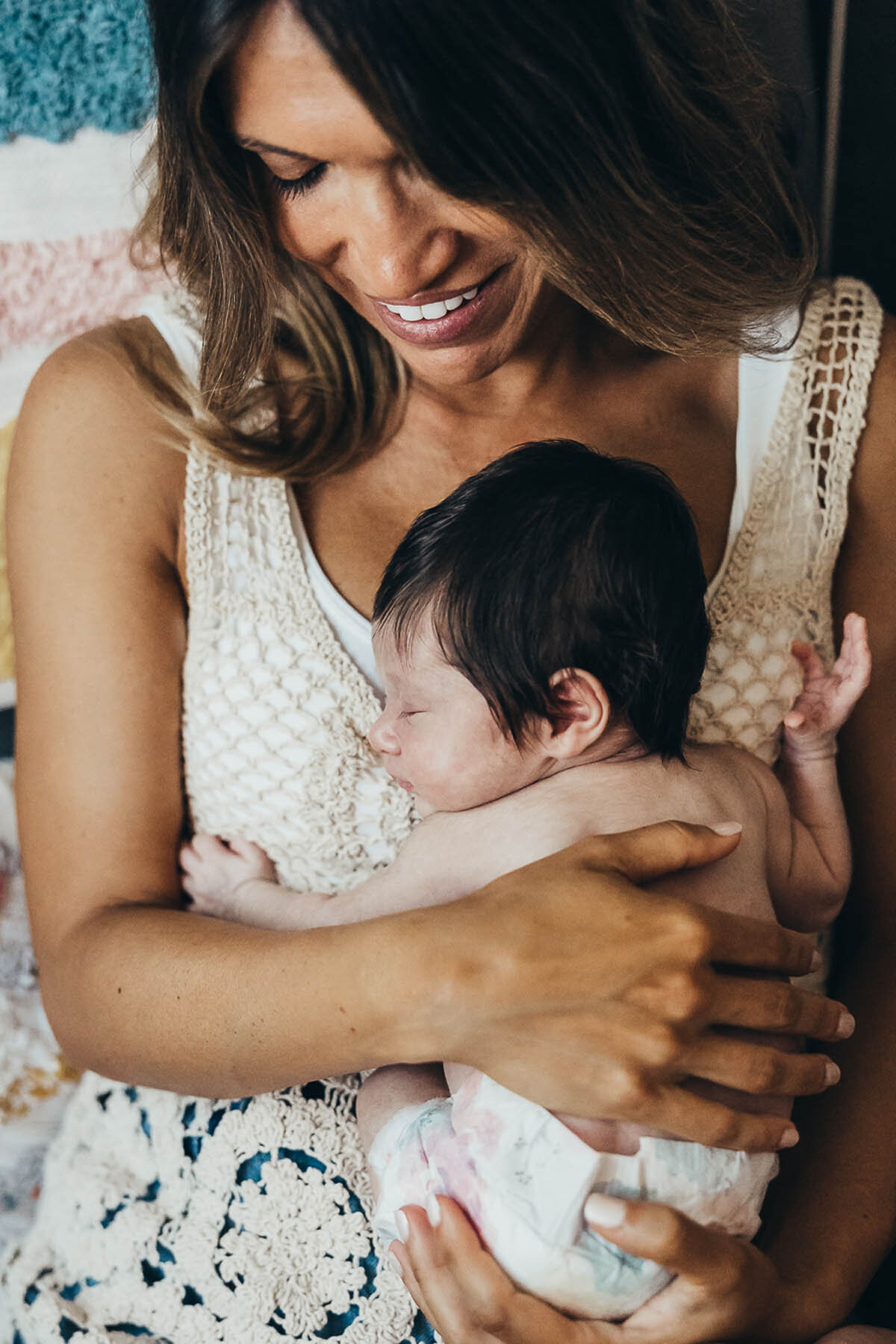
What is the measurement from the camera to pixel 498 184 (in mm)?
1032

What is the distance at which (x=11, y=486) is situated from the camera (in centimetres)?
133

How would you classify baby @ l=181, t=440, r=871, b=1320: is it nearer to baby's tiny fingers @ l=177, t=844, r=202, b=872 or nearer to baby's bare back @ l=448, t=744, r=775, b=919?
baby's bare back @ l=448, t=744, r=775, b=919

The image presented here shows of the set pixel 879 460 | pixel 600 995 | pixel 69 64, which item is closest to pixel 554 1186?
pixel 600 995

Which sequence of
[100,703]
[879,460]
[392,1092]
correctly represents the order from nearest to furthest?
[392,1092], [100,703], [879,460]

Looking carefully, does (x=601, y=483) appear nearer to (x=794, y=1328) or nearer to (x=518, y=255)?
(x=518, y=255)

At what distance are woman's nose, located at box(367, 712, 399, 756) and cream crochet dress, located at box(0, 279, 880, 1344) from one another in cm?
7

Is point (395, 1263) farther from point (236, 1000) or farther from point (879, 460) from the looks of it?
point (879, 460)

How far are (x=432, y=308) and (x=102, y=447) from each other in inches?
15.8

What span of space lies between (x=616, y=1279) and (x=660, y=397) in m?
0.99

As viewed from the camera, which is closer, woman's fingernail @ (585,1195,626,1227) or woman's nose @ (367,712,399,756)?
woman's fingernail @ (585,1195,626,1227)

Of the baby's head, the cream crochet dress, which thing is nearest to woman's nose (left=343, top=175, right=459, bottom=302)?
the baby's head

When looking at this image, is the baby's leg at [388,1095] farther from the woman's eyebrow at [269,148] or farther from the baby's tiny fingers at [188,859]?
the woman's eyebrow at [269,148]

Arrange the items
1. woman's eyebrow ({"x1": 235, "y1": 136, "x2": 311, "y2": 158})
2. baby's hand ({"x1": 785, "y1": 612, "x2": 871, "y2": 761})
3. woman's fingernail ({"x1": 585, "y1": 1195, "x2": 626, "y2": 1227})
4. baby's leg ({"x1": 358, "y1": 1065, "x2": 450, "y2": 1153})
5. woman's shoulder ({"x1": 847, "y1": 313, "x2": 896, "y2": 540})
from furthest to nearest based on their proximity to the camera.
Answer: woman's shoulder ({"x1": 847, "y1": 313, "x2": 896, "y2": 540})
baby's hand ({"x1": 785, "y1": 612, "x2": 871, "y2": 761})
baby's leg ({"x1": 358, "y1": 1065, "x2": 450, "y2": 1153})
woman's eyebrow ({"x1": 235, "y1": 136, "x2": 311, "y2": 158})
woman's fingernail ({"x1": 585, "y1": 1195, "x2": 626, "y2": 1227})

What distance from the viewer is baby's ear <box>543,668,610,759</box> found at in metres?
1.09
